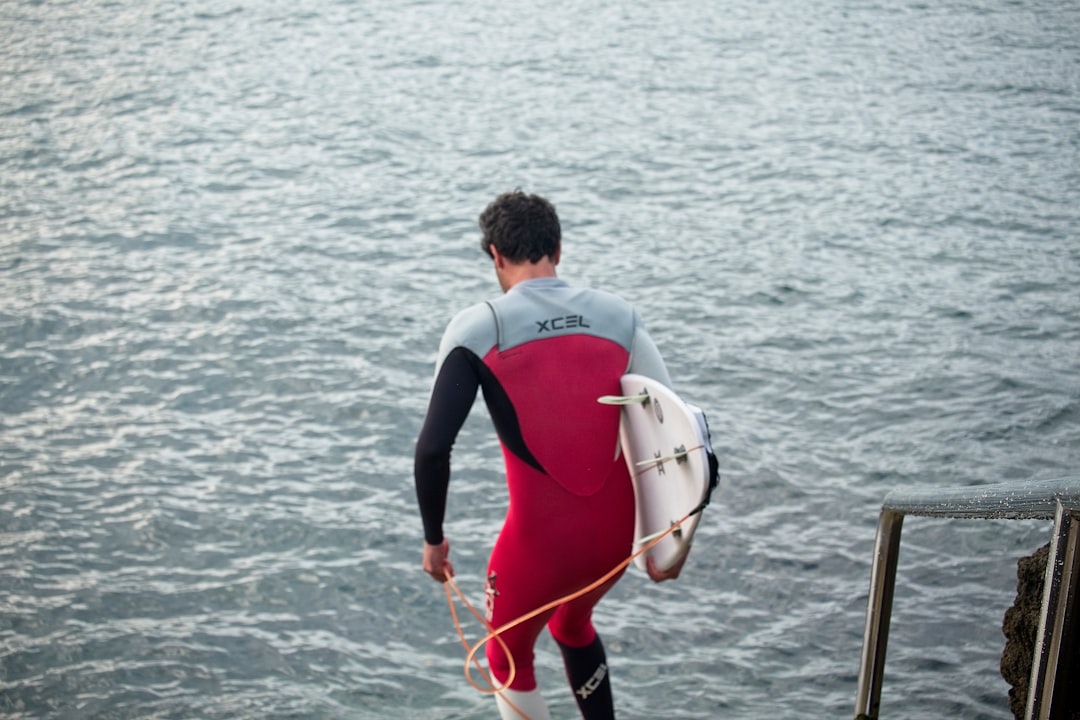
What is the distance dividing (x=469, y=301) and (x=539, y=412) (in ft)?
15.5

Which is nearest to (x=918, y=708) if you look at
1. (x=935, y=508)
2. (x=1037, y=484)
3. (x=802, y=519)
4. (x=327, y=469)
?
(x=802, y=519)

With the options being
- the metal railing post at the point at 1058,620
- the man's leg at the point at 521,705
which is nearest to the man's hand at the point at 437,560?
the man's leg at the point at 521,705

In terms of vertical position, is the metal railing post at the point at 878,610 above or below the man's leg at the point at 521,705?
above

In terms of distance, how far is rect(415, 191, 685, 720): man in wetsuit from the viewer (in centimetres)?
324

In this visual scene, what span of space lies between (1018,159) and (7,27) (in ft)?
37.2

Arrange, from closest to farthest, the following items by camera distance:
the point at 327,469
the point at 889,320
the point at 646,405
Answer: the point at 646,405 → the point at 327,469 → the point at 889,320

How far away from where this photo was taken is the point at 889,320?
7.33 meters

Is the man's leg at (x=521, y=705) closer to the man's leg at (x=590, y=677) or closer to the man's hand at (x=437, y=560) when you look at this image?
the man's leg at (x=590, y=677)

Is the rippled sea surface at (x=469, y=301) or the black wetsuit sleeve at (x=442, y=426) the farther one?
the rippled sea surface at (x=469, y=301)

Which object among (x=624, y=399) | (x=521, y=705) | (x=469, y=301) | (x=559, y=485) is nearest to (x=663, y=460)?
(x=624, y=399)

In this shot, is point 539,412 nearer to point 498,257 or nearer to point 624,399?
point 624,399

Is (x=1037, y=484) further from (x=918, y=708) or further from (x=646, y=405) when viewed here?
(x=918, y=708)

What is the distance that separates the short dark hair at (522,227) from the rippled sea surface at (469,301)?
1100 mm

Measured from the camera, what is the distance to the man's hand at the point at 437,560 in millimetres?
3301
